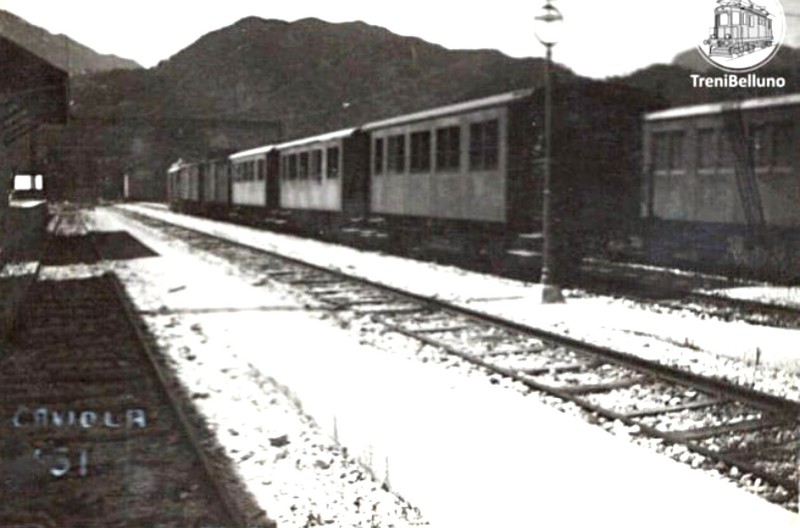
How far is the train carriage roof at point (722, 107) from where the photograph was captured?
38.2 ft

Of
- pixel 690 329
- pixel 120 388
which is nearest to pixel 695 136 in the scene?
pixel 690 329

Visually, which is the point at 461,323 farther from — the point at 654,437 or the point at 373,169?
the point at 373,169

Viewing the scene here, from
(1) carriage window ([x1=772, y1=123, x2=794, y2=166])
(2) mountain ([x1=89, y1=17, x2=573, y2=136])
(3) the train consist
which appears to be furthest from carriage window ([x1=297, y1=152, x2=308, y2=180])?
(2) mountain ([x1=89, y1=17, x2=573, y2=136])

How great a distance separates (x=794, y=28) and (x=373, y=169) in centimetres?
1368

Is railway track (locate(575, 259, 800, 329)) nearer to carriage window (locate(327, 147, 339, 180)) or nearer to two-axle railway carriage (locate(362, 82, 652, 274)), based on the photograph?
two-axle railway carriage (locate(362, 82, 652, 274))

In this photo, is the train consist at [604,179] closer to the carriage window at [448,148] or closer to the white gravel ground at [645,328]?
the carriage window at [448,148]

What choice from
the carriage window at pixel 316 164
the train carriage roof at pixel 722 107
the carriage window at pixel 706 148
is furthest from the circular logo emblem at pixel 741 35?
the carriage window at pixel 316 164

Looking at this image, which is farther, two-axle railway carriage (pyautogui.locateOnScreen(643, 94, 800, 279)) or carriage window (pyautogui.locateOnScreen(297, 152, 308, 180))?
carriage window (pyautogui.locateOnScreen(297, 152, 308, 180))

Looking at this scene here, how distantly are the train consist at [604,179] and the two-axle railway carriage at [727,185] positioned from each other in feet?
0.08

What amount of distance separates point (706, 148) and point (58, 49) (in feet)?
38.5

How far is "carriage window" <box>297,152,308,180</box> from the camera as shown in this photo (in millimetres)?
22181

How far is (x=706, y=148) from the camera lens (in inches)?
545

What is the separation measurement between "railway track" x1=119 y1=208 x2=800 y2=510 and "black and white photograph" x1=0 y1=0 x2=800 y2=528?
29mm

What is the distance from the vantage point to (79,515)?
3.88 metres
